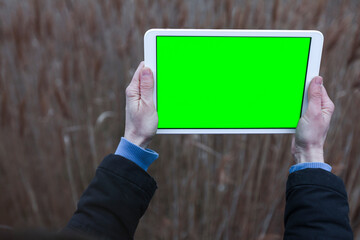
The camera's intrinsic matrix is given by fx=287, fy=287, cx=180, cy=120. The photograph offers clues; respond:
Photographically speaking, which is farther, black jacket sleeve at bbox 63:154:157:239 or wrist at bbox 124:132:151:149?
wrist at bbox 124:132:151:149

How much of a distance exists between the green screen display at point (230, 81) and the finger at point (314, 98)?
0.02 metres

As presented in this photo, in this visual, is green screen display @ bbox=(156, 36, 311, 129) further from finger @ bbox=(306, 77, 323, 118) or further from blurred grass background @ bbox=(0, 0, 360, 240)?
blurred grass background @ bbox=(0, 0, 360, 240)

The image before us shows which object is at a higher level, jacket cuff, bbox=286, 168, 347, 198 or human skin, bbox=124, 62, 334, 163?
human skin, bbox=124, 62, 334, 163

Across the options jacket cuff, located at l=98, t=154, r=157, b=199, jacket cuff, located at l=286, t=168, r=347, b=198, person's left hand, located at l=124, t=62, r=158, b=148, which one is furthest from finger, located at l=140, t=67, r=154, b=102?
jacket cuff, located at l=286, t=168, r=347, b=198

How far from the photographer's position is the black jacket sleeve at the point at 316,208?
0.41m

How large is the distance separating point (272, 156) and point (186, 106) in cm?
43

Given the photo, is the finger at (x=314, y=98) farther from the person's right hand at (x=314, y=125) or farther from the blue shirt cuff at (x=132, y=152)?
the blue shirt cuff at (x=132, y=152)

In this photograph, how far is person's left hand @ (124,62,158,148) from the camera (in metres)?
0.52

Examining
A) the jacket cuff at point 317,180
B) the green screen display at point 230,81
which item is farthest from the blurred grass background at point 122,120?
the jacket cuff at point 317,180

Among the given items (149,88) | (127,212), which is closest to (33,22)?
(149,88)

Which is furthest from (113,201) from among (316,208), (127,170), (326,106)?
(326,106)

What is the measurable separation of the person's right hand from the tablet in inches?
0.8

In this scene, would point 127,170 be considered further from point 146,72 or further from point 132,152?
point 146,72

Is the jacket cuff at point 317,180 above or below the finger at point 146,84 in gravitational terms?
below
